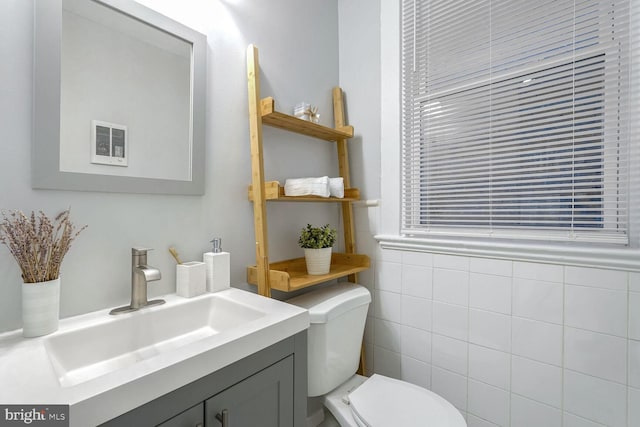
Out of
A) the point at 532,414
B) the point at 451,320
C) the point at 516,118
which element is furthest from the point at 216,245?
the point at 532,414

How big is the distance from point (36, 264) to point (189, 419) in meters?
0.54

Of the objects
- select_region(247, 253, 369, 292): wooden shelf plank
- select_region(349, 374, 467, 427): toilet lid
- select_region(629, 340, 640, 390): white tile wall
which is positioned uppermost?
select_region(247, 253, 369, 292): wooden shelf plank

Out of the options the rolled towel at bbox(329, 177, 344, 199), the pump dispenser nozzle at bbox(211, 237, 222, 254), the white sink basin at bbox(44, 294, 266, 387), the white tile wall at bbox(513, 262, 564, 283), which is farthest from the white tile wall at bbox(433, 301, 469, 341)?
the pump dispenser nozzle at bbox(211, 237, 222, 254)

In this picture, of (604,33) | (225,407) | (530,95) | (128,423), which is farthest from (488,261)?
(128,423)

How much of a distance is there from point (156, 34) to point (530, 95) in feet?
4.82

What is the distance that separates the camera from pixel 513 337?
1307 millimetres

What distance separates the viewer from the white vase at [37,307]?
75 centimetres

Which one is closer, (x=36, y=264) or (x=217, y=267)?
(x=36, y=264)

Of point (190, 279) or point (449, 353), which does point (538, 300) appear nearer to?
point (449, 353)

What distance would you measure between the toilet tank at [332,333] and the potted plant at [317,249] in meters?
0.13

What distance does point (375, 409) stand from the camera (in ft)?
3.80

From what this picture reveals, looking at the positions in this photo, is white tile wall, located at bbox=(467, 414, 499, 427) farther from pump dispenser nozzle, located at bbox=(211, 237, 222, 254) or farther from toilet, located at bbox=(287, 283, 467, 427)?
pump dispenser nozzle, located at bbox=(211, 237, 222, 254)

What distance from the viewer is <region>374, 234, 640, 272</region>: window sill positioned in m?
1.08

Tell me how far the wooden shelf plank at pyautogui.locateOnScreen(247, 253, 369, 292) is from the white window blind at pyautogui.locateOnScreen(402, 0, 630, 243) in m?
0.32
